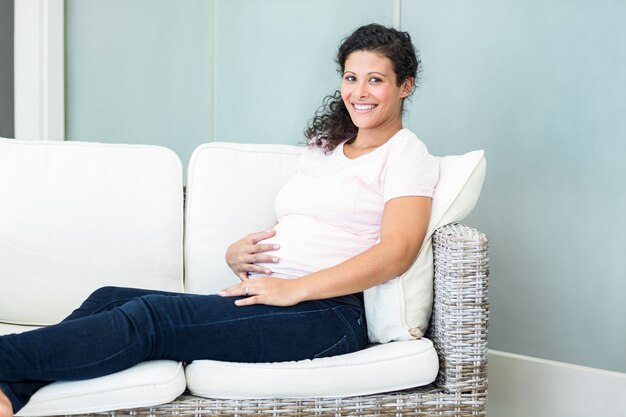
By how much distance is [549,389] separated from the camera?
2.42 metres

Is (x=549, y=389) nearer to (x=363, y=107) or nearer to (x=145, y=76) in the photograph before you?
(x=363, y=107)

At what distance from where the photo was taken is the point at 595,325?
7.66ft

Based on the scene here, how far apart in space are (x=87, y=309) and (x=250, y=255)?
41 centimetres

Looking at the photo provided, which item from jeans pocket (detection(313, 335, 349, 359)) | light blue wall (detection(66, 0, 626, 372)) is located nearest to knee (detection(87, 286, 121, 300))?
jeans pocket (detection(313, 335, 349, 359))

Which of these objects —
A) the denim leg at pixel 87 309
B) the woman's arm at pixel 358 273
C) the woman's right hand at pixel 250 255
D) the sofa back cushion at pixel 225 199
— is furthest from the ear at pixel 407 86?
the denim leg at pixel 87 309

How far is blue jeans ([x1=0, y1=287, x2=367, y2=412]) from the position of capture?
1397mm

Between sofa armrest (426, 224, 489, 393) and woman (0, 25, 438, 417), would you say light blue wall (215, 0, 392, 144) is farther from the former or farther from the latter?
sofa armrest (426, 224, 489, 393)

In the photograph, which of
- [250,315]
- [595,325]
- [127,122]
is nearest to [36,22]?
[127,122]

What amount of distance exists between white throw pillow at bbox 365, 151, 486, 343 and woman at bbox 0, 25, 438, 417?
37 mm

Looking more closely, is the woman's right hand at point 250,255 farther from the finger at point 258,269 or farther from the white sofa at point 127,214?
the white sofa at point 127,214

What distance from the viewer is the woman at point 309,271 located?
143 centimetres

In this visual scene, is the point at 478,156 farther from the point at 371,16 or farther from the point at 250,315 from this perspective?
the point at 371,16

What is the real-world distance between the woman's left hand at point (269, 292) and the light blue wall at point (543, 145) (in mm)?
1131

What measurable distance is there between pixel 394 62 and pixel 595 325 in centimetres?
113
